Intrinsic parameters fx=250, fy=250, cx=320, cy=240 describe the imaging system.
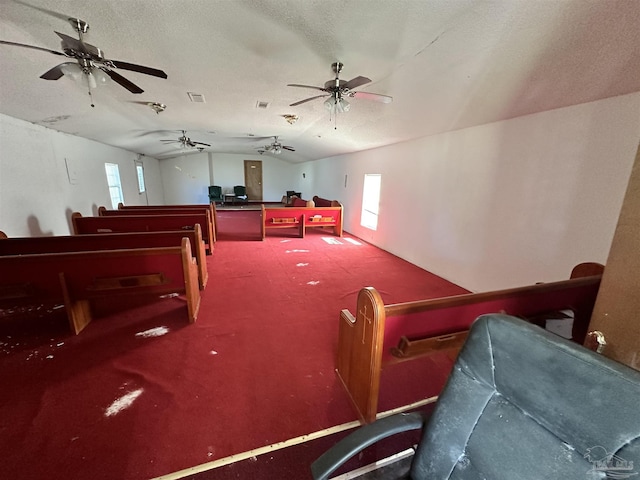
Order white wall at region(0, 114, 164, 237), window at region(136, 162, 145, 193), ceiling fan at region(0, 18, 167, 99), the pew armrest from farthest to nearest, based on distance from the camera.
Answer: window at region(136, 162, 145, 193), white wall at region(0, 114, 164, 237), ceiling fan at region(0, 18, 167, 99), the pew armrest

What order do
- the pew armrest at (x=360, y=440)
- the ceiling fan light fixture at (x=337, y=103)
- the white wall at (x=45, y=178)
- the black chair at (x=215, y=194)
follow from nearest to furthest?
the pew armrest at (x=360, y=440)
the ceiling fan light fixture at (x=337, y=103)
the white wall at (x=45, y=178)
the black chair at (x=215, y=194)

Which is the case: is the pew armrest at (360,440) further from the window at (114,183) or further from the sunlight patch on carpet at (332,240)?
the window at (114,183)

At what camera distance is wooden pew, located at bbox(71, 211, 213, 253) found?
337 centimetres

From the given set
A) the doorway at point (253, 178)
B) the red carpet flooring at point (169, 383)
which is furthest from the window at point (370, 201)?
the doorway at point (253, 178)

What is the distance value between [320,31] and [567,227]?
2.75m

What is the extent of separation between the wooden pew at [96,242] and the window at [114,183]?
3.92 m

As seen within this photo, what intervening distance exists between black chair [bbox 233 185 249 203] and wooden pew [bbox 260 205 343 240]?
18.6ft

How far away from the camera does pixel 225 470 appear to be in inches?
49.6

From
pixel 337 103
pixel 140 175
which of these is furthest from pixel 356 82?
pixel 140 175

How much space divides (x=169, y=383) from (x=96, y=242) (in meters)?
1.92

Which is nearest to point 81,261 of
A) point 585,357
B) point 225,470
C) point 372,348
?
point 225,470

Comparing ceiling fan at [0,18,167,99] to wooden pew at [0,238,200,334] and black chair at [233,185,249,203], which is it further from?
black chair at [233,185,249,203]

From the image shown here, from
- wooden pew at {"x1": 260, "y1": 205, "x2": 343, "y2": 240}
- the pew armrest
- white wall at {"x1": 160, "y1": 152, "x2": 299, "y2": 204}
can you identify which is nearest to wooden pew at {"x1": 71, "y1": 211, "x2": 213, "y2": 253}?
wooden pew at {"x1": 260, "y1": 205, "x2": 343, "y2": 240}

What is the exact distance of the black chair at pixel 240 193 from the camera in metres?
10.9
